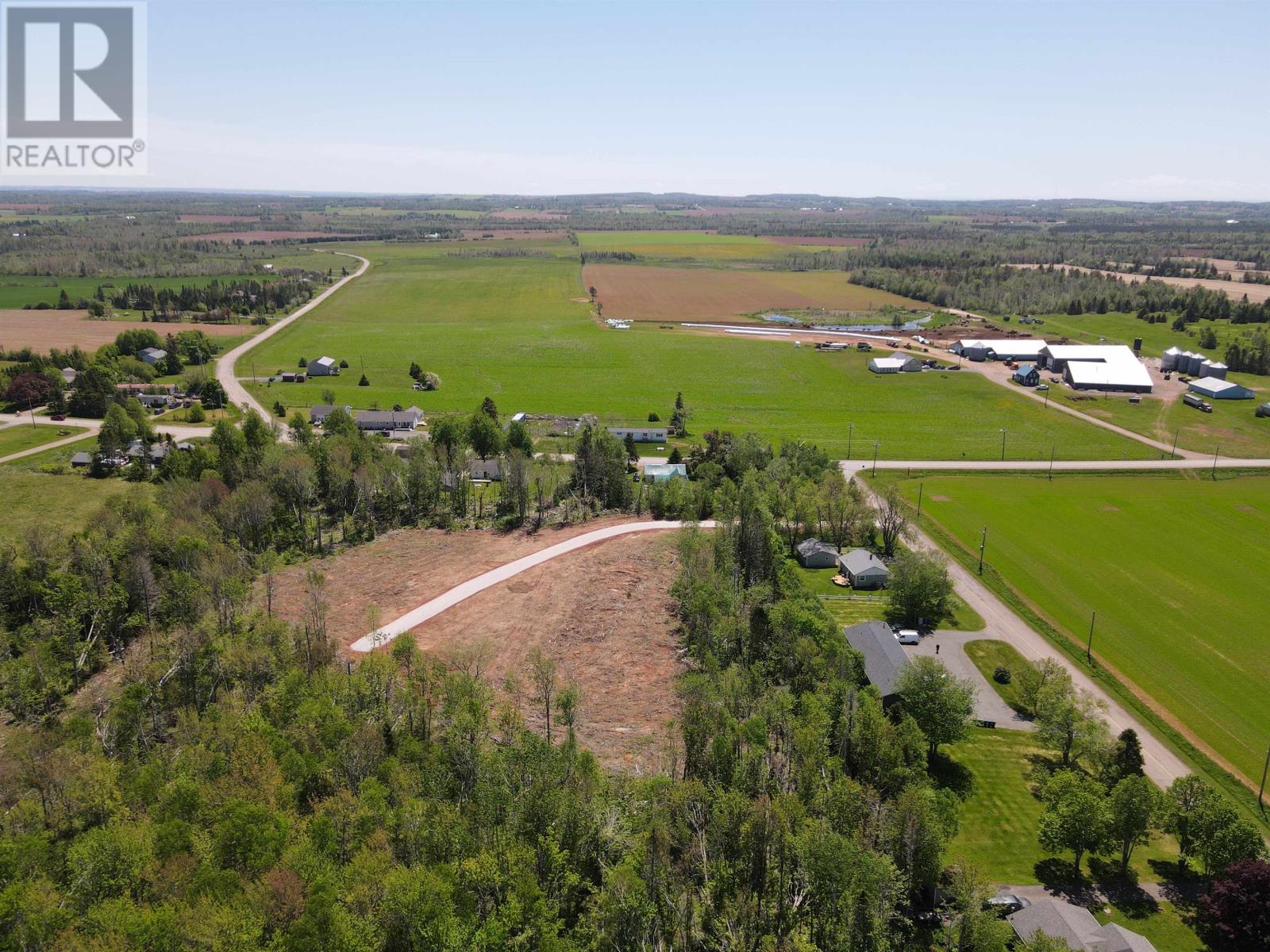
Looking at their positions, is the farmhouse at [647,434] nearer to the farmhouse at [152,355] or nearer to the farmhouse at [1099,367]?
the farmhouse at [1099,367]

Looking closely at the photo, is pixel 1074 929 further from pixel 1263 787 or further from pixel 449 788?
pixel 449 788

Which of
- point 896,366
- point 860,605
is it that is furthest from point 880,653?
point 896,366

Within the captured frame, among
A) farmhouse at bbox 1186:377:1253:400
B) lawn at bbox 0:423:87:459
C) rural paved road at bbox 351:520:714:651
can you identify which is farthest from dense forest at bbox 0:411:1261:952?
farmhouse at bbox 1186:377:1253:400

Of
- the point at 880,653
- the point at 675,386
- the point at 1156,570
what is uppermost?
the point at 675,386

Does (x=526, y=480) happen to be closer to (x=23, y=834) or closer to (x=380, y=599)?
(x=380, y=599)

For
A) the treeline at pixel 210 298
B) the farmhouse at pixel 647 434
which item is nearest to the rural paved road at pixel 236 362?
the treeline at pixel 210 298

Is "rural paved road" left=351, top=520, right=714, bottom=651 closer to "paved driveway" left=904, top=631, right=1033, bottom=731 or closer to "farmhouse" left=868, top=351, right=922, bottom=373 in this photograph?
"paved driveway" left=904, top=631, right=1033, bottom=731

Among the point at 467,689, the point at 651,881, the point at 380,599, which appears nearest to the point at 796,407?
the point at 380,599
